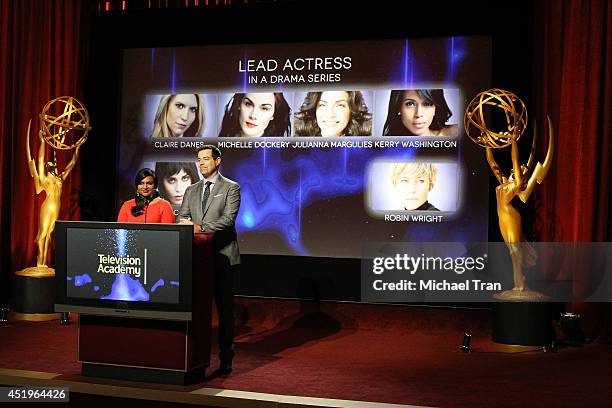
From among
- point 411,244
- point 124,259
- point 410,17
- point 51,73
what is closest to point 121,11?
point 51,73

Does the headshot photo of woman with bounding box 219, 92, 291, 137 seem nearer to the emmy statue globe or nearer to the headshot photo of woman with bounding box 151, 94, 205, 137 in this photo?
the headshot photo of woman with bounding box 151, 94, 205, 137

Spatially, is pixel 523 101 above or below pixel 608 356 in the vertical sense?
above

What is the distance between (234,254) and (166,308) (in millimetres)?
784

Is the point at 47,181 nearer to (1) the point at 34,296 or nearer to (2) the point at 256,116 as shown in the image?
(1) the point at 34,296

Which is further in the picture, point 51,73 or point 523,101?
point 51,73

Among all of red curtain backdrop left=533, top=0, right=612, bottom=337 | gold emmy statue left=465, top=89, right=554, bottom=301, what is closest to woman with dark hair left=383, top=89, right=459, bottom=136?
gold emmy statue left=465, top=89, right=554, bottom=301

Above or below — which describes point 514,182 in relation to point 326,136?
below

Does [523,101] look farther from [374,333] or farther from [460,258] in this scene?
[374,333]

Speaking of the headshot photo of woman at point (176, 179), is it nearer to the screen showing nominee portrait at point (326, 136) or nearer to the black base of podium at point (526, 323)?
the screen showing nominee portrait at point (326, 136)

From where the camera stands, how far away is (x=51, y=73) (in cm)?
909

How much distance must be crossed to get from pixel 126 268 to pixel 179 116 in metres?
3.63

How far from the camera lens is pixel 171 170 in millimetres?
8672

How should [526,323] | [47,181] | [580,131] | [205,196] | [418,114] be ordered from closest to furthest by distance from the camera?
[205,196], [526,323], [580,131], [418,114], [47,181]

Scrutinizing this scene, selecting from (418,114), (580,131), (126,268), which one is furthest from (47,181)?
(580,131)
